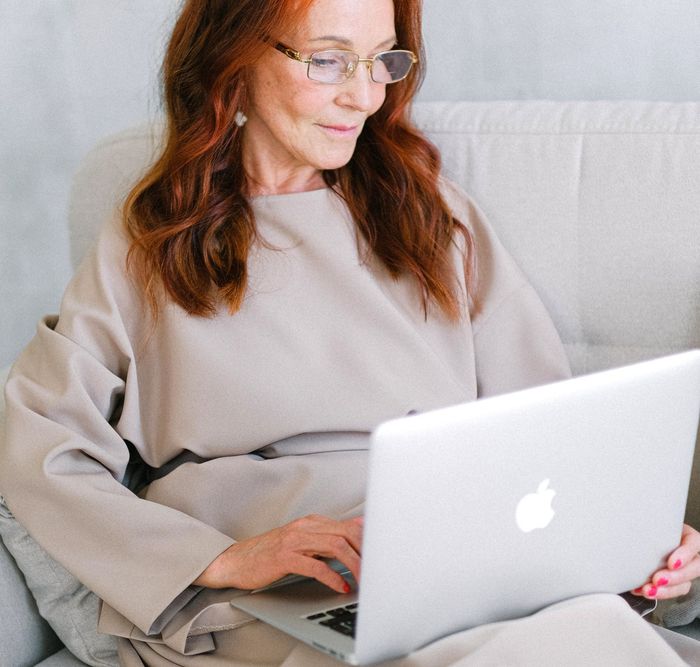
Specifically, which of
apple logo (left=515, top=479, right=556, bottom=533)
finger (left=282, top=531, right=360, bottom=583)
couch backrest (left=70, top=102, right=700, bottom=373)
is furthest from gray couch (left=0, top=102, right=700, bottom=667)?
apple logo (left=515, top=479, right=556, bottom=533)

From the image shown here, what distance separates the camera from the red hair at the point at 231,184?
1615mm

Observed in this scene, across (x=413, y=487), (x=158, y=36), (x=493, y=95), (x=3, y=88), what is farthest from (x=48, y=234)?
(x=413, y=487)

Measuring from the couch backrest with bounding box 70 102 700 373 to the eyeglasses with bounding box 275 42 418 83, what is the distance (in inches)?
10.0

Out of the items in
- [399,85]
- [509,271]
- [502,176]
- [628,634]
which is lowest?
[628,634]

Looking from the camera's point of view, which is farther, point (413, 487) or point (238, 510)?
point (238, 510)

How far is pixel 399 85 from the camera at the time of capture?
178 cm

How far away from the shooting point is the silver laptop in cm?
99

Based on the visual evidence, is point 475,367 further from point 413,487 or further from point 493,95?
point 413,487

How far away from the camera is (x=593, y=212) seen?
5.65ft

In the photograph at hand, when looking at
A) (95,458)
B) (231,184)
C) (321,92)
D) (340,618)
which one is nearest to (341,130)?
(321,92)

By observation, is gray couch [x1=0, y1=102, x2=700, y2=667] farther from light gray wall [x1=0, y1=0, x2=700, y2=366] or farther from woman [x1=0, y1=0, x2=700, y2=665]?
light gray wall [x1=0, y1=0, x2=700, y2=366]

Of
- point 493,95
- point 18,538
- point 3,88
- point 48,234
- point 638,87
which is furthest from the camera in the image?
point 48,234

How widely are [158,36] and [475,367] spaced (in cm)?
126

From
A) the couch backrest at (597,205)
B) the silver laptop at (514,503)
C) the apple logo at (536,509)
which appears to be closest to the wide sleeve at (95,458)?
the silver laptop at (514,503)
